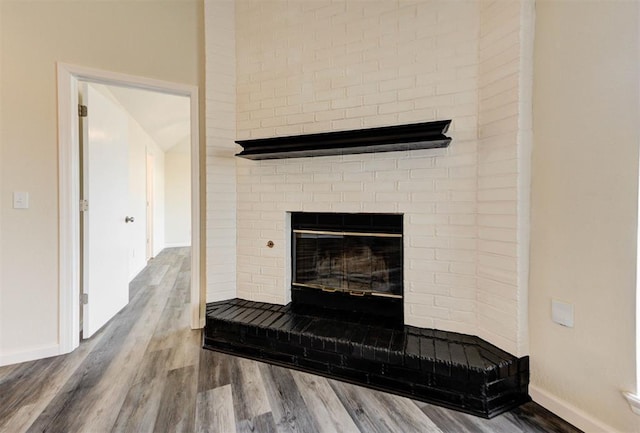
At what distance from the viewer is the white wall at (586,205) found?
1.21m

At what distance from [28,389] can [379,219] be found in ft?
7.62

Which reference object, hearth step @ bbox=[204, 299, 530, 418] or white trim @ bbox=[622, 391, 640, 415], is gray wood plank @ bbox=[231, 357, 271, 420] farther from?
white trim @ bbox=[622, 391, 640, 415]

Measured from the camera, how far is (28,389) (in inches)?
64.6

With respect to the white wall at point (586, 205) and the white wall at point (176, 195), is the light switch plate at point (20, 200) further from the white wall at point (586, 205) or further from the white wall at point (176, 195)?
the white wall at point (176, 195)

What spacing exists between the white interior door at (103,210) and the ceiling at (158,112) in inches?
14.5

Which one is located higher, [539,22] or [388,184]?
[539,22]

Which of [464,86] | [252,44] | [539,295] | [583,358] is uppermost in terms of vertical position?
[252,44]

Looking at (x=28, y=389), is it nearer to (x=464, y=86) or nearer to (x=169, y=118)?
(x=464, y=86)

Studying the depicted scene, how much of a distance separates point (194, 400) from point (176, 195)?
22.0 feet

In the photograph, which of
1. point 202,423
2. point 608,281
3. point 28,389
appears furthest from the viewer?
point 28,389

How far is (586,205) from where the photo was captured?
4.36 ft

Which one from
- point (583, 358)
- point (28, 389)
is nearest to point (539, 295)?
point (583, 358)

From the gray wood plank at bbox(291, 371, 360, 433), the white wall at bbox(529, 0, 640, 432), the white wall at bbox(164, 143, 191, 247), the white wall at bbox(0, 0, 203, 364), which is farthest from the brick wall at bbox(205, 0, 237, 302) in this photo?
the white wall at bbox(164, 143, 191, 247)

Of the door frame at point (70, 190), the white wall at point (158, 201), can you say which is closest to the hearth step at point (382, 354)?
the door frame at point (70, 190)
